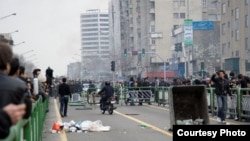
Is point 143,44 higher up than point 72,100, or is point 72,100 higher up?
point 143,44

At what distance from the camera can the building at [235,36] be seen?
6656 cm

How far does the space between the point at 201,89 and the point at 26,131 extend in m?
7.83

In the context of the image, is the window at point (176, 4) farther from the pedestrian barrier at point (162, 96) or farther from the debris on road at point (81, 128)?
the debris on road at point (81, 128)

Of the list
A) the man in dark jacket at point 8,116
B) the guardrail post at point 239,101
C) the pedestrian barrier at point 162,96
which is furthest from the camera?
the pedestrian barrier at point 162,96

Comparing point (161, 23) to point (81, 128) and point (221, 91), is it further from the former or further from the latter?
point (81, 128)

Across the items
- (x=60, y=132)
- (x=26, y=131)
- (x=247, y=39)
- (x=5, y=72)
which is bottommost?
(x=60, y=132)

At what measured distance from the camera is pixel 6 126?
3.73 metres

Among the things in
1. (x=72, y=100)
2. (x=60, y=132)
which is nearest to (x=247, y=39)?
(x=72, y=100)

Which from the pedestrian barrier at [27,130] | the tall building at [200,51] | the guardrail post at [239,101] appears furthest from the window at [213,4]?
the pedestrian barrier at [27,130]

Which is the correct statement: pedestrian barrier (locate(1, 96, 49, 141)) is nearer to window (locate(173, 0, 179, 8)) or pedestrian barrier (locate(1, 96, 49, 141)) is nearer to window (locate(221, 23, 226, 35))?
window (locate(221, 23, 226, 35))

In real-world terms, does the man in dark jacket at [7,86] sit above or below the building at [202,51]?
below

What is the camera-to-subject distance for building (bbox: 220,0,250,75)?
66.6 m

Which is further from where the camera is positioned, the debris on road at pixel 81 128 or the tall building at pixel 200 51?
the tall building at pixel 200 51

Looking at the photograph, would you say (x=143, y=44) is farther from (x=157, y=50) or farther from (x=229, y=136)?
(x=229, y=136)
